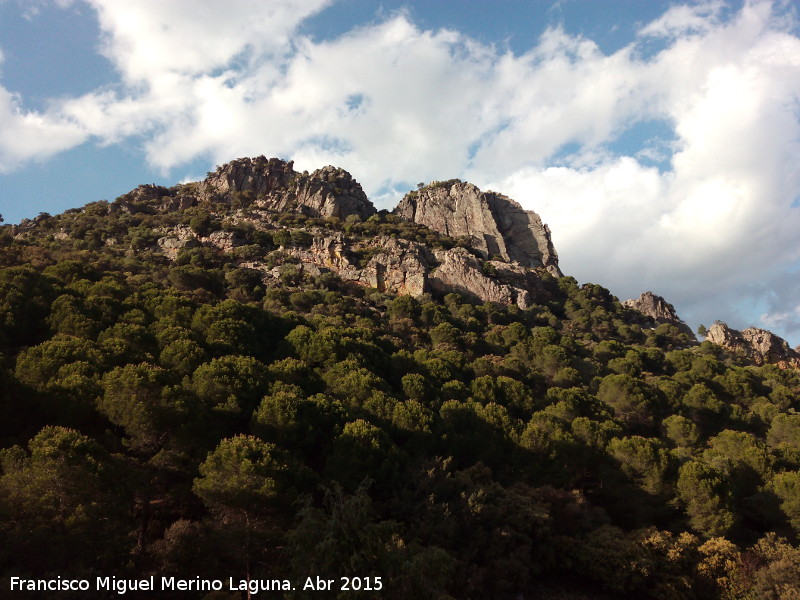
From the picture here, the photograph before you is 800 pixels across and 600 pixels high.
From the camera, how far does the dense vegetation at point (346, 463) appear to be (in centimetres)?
1520

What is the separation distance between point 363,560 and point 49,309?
1207 inches

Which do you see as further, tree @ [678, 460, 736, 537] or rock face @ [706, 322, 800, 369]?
rock face @ [706, 322, 800, 369]

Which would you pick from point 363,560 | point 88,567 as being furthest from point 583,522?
point 88,567

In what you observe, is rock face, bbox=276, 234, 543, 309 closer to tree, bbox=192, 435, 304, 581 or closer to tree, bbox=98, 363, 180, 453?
tree, bbox=98, 363, 180, 453

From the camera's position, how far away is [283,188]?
322ft

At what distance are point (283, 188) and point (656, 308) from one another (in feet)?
240

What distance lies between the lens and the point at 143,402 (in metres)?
20.6

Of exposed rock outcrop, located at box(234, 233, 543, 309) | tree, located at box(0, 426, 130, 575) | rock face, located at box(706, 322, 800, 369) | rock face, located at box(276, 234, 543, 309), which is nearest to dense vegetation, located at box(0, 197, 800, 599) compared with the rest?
tree, located at box(0, 426, 130, 575)

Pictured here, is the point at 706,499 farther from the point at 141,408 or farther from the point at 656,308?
the point at 656,308


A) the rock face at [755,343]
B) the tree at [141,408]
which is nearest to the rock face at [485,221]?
the rock face at [755,343]

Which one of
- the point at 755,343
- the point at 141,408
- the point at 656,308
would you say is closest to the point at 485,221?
the point at 656,308

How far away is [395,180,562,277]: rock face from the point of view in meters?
101

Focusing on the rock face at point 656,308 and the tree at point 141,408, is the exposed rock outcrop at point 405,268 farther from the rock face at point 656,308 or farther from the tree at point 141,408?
the tree at point 141,408

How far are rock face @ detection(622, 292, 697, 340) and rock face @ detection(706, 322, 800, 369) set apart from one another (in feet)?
27.9
